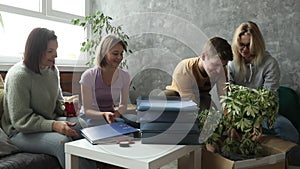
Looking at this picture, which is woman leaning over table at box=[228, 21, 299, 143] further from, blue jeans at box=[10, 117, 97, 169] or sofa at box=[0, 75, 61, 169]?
sofa at box=[0, 75, 61, 169]

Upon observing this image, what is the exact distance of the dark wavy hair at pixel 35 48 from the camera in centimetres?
151

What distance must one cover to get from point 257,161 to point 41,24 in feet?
7.27

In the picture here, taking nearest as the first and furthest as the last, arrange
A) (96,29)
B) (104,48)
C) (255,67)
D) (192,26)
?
(104,48) → (255,67) → (192,26) → (96,29)

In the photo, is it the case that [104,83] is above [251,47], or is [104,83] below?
below

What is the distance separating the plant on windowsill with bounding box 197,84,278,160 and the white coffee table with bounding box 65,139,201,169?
7.4 inches

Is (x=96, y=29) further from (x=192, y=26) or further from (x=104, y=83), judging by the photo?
(x=104, y=83)

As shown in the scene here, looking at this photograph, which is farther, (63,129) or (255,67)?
(255,67)

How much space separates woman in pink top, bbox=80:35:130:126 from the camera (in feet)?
5.39

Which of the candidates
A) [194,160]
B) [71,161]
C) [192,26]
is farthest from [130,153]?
[192,26]

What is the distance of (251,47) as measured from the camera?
74.3 inches

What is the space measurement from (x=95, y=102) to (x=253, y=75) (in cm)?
110

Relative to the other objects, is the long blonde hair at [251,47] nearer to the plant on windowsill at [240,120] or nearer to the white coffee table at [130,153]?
the plant on windowsill at [240,120]

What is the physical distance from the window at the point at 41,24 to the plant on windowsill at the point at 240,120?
4.99 ft

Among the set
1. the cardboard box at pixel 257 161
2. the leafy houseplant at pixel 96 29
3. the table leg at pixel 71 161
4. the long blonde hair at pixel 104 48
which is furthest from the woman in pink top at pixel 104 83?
the leafy houseplant at pixel 96 29
